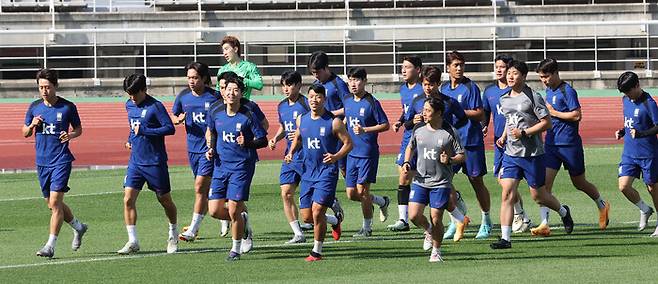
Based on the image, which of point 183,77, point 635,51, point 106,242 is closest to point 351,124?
point 106,242

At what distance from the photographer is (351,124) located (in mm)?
17203

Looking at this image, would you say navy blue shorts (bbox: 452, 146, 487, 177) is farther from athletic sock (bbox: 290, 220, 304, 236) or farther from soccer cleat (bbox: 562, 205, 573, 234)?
athletic sock (bbox: 290, 220, 304, 236)

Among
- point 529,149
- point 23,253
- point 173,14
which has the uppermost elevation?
point 173,14

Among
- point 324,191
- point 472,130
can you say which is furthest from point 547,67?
point 324,191

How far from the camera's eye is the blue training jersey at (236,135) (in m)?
15.0

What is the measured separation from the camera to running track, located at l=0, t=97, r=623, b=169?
31.5 m

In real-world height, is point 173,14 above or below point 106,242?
above

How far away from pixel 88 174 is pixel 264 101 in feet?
46.5

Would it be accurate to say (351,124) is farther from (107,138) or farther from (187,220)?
(107,138)

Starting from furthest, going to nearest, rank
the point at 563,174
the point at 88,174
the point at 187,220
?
the point at 88,174 < the point at 563,174 < the point at 187,220

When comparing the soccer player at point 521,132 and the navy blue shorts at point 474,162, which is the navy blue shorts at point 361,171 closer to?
the navy blue shorts at point 474,162

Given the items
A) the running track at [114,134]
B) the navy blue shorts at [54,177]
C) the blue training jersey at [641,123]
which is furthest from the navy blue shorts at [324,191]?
the running track at [114,134]

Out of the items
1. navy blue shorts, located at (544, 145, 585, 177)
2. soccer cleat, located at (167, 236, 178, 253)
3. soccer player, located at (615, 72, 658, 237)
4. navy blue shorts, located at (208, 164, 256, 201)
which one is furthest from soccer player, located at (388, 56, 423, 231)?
soccer cleat, located at (167, 236, 178, 253)

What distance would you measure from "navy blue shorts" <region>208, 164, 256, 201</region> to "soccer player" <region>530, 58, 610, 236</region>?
3.74 meters
